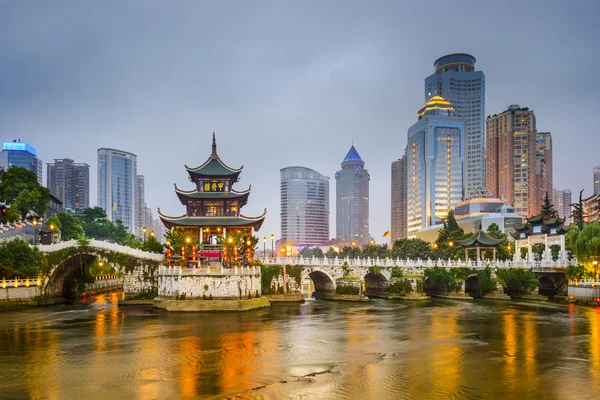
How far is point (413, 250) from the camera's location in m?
96.1

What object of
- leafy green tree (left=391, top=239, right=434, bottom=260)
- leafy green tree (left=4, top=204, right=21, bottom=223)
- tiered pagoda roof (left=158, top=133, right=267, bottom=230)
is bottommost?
leafy green tree (left=391, top=239, right=434, bottom=260)

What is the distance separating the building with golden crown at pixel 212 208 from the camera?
62781mm

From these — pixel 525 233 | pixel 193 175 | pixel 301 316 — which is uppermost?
pixel 193 175

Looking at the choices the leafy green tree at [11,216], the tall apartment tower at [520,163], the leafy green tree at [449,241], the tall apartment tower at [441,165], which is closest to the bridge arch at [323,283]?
the leafy green tree at [449,241]

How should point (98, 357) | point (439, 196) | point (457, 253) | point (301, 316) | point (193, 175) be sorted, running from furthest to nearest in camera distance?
point (439, 196) < point (457, 253) < point (193, 175) < point (301, 316) < point (98, 357)

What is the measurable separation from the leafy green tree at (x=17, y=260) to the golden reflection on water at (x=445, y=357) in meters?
40.6

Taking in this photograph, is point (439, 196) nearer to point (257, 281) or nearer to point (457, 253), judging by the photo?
point (457, 253)

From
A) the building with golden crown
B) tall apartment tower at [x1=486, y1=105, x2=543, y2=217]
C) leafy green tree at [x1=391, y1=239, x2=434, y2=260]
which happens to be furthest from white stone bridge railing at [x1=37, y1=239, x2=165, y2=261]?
tall apartment tower at [x1=486, y1=105, x2=543, y2=217]

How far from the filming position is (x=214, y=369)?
77.6 feet

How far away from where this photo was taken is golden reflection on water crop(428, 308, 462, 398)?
2077 centimetres

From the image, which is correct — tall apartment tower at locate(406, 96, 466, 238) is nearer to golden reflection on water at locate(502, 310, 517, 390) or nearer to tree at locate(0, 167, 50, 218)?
golden reflection on water at locate(502, 310, 517, 390)

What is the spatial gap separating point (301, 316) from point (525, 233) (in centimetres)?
4819

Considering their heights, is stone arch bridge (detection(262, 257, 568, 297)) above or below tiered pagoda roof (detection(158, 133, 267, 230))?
below

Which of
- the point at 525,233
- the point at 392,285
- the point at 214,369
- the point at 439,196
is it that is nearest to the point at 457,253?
the point at 525,233
